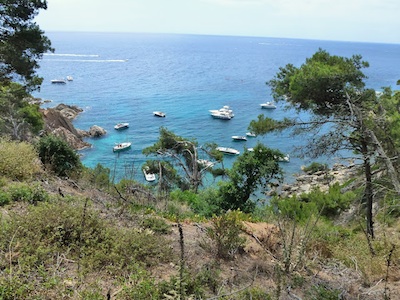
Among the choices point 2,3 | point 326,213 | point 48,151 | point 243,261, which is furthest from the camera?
point 326,213

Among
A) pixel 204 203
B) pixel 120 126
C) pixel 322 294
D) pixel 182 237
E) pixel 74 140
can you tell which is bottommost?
pixel 74 140

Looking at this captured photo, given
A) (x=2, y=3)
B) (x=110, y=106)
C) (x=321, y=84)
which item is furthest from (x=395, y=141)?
(x=110, y=106)

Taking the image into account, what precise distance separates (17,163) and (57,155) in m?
2.50

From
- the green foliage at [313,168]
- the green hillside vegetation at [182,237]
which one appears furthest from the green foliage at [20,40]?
the green foliage at [313,168]

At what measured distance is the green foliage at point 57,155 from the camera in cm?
1065

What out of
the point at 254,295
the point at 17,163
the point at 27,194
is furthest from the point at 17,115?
the point at 254,295

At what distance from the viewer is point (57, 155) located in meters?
10.7

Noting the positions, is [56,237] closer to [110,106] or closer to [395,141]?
[395,141]

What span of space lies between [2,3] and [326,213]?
545 inches

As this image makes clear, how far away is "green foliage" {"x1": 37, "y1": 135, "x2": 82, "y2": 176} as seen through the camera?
10648 millimetres

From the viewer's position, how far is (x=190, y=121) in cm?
4312

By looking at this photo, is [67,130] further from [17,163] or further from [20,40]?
[17,163]

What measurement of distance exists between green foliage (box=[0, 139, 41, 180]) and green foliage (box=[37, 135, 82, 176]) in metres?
1.52

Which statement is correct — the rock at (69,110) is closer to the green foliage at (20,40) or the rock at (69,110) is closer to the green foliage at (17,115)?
the green foliage at (17,115)
